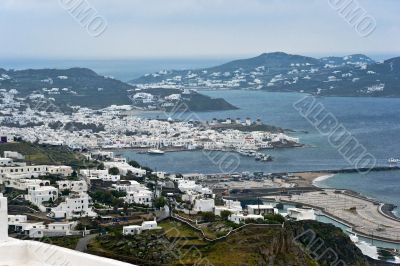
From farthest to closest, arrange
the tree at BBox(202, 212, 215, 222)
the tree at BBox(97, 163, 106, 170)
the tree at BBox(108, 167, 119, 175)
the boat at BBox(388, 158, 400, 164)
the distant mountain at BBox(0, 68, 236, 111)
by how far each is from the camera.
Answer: the distant mountain at BBox(0, 68, 236, 111), the boat at BBox(388, 158, 400, 164), the tree at BBox(97, 163, 106, 170), the tree at BBox(108, 167, 119, 175), the tree at BBox(202, 212, 215, 222)

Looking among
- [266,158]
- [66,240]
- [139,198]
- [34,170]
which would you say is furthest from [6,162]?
[266,158]

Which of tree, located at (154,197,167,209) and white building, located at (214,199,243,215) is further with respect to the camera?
tree, located at (154,197,167,209)

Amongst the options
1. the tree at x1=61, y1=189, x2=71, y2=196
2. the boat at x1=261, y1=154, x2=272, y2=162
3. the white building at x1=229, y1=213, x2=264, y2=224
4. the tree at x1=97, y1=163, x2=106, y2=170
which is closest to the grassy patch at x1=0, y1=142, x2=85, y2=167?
the tree at x1=97, y1=163, x2=106, y2=170

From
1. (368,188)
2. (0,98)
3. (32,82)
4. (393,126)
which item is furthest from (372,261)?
(32,82)

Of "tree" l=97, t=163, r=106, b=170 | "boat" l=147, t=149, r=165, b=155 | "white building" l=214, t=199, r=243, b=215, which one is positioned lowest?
"boat" l=147, t=149, r=165, b=155

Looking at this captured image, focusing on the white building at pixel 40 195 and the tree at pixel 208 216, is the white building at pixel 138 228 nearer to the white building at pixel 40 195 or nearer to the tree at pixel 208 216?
the tree at pixel 208 216

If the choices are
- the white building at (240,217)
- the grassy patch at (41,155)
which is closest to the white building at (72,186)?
the grassy patch at (41,155)

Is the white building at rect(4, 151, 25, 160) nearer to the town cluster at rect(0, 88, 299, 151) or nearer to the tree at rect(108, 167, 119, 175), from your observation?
the tree at rect(108, 167, 119, 175)
